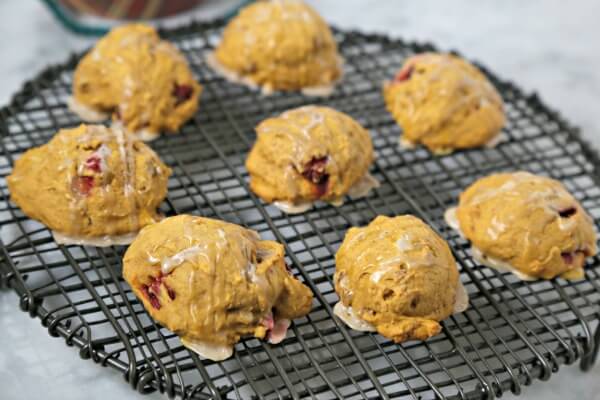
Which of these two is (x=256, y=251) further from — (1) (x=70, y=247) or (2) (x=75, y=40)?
(2) (x=75, y=40)

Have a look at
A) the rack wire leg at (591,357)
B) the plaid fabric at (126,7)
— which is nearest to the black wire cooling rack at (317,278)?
the rack wire leg at (591,357)

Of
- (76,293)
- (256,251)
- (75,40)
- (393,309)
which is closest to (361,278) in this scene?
(393,309)

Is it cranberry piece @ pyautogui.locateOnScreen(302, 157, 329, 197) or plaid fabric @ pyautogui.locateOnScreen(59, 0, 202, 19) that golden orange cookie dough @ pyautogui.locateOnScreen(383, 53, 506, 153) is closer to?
cranberry piece @ pyautogui.locateOnScreen(302, 157, 329, 197)

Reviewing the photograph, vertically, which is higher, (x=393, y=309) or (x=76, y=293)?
(x=393, y=309)

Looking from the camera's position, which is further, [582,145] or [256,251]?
[582,145]

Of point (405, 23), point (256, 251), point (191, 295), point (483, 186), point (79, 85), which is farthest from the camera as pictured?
point (405, 23)

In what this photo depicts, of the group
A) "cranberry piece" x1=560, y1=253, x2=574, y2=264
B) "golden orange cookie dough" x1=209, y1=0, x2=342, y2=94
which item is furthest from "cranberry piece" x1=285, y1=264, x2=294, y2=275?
"golden orange cookie dough" x1=209, y1=0, x2=342, y2=94

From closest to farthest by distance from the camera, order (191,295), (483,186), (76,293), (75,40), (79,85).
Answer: (191,295), (76,293), (483,186), (79,85), (75,40)

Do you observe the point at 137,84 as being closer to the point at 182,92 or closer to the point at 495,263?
the point at 182,92
